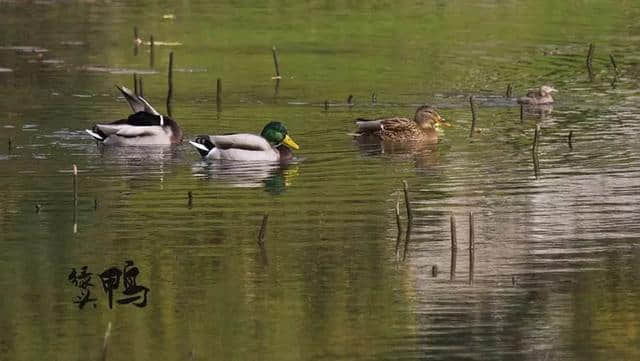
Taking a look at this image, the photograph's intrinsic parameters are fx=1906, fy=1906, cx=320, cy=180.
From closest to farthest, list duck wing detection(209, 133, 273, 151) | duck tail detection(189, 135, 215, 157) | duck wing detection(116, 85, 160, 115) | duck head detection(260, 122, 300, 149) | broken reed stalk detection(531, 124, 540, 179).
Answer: broken reed stalk detection(531, 124, 540, 179) → duck wing detection(209, 133, 273, 151) → duck tail detection(189, 135, 215, 157) → duck head detection(260, 122, 300, 149) → duck wing detection(116, 85, 160, 115)

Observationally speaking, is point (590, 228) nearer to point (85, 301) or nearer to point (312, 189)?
point (312, 189)

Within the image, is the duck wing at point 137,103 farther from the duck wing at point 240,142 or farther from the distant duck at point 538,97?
the distant duck at point 538,97

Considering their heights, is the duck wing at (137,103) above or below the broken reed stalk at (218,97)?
above

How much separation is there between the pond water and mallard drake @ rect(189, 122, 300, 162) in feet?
0.71

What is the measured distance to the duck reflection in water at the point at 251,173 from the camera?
73.2 ft

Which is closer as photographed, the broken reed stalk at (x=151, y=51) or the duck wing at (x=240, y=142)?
the duck wing at (x=240, y=142)

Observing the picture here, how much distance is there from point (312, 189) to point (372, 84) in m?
11.2

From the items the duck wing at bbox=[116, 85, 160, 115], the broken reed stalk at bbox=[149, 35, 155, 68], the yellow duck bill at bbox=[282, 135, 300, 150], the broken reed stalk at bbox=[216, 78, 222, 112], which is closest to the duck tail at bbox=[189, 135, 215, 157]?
the yellow duck bill at bbox=[282, 135, 300, 150]

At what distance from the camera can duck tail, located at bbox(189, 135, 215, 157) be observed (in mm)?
24125

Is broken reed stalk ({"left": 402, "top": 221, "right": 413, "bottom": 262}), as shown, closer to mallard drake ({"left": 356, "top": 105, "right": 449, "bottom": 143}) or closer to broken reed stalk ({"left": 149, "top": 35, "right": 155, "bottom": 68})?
mallard drake ({"left": 356, "top": 105, "right": 449, "bottom": 143})

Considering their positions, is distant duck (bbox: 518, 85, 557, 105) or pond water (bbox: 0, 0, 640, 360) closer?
pond water (bbox: 0, 0, 640, 360)

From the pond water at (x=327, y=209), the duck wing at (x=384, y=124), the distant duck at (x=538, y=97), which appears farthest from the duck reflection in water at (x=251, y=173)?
the distant duck at (x=538, y=97)

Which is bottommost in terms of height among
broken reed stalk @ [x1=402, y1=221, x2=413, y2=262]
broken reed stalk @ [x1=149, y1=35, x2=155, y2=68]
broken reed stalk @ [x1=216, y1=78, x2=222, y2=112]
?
broken reed stalk @ [x1=149, y1=35, x2=155, y2=68]

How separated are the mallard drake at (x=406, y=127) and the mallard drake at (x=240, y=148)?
1884 mm
